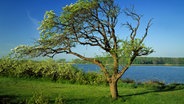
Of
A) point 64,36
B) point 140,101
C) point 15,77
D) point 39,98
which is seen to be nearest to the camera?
point 39,98

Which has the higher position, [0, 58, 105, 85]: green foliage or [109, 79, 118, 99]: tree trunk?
[0, 58, 105, 85]: green foliage

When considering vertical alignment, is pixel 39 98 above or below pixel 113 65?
below

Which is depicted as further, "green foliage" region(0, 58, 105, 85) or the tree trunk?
"green foliage" region(0, 58, 105, 85)

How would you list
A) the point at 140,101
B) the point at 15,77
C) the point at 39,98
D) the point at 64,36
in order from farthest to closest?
the point at 15,77 < the point at 64,36 < the point at 140,101 < the point at 39,98

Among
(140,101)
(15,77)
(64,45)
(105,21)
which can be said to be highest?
(105,21)

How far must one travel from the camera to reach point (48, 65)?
37031 millimetres

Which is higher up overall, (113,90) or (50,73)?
(50,73)

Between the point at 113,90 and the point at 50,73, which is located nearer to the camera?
the point at 113,90

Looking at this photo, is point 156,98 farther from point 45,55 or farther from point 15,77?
point 15,77

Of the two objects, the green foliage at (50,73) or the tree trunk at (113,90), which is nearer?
the tree trunk at (113,90)

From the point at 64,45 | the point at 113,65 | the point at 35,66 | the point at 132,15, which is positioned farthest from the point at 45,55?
the point at 35,66

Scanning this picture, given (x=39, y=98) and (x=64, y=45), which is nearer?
(x=39, y=98)

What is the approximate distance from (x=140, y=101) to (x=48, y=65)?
692 inches

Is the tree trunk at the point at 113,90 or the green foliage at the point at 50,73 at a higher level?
the green foliage at the point at 50,73
